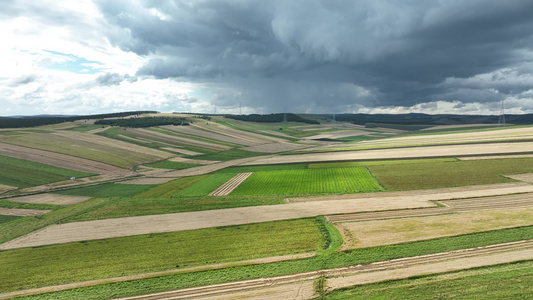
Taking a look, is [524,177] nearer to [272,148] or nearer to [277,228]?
[277,228]

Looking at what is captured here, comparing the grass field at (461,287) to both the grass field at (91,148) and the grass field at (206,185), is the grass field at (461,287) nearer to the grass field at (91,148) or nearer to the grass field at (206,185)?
the grass field at (206,185)

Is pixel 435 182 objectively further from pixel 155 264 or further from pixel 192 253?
pixel 155 264

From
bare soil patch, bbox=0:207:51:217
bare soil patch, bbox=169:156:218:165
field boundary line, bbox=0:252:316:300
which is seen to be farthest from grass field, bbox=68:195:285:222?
bare soil patch, bbox=169:156:218:165

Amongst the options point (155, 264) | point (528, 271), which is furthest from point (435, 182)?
point (155, 264)

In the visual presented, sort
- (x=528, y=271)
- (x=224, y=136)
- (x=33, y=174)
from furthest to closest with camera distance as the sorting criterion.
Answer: (x=224, y=136)
(x=33, y=174)
(x=528, y=271)

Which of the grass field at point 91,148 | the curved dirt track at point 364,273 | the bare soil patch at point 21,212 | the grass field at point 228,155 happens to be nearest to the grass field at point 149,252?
the curved dirt track at point 364,273

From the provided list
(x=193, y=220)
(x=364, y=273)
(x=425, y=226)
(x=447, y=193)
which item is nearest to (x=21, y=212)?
(x=193, y=220)
